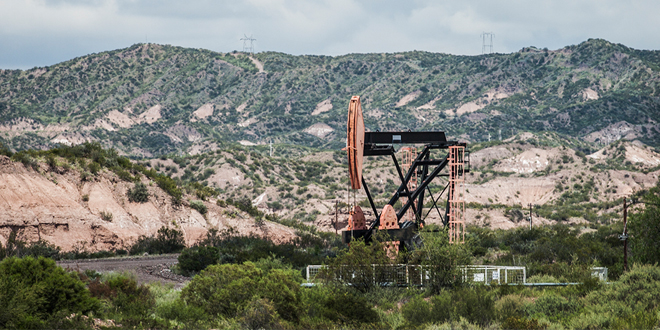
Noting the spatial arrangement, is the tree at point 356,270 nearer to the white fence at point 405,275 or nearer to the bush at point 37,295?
the white fence at point 405,275

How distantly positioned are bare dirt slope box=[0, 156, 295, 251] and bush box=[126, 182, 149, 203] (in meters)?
0.34

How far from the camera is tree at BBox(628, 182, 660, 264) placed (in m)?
22.2

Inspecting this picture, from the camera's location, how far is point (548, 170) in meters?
97.3

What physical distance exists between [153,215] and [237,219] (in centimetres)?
713

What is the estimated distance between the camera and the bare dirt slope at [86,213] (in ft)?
118

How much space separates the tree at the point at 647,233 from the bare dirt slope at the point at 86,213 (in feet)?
90.5

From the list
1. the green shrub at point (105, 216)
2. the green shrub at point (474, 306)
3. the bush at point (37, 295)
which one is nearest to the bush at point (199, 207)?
the green shrub at point (105, 216)

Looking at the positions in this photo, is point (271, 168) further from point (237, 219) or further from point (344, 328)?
point (344, 328)

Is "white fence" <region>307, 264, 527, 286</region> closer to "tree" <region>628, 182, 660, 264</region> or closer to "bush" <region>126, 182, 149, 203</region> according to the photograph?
"tree" <region>628, 182, 660, 264</region>

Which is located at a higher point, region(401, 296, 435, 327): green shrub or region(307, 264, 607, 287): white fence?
region(307, 264, 607, 287): white fence

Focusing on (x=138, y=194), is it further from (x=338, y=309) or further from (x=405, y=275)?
(x=338, y=309)

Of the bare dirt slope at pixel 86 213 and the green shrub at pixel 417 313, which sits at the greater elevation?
the bare dirt slope at pixel 86 213

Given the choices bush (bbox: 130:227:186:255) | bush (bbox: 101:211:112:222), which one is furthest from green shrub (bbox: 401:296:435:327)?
bush (bbox: 101:211:112:222)

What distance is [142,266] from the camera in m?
28.7
